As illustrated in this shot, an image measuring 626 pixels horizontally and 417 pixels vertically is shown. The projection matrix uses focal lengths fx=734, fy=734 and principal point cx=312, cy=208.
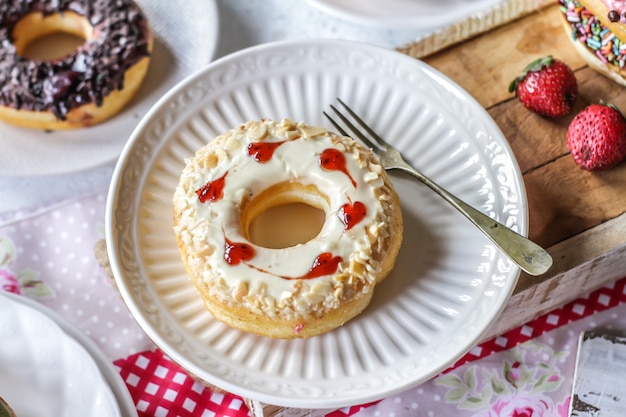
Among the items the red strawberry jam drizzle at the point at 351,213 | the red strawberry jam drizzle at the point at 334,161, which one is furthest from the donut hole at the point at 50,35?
the red strawberry jam drizzle at the point at 351,213

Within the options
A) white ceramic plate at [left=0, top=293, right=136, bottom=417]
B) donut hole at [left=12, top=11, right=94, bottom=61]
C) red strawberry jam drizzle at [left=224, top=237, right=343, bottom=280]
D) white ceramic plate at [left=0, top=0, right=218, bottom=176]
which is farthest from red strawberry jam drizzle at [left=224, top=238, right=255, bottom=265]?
donut hole at [left=12, top=11, right=94, bottom=61]

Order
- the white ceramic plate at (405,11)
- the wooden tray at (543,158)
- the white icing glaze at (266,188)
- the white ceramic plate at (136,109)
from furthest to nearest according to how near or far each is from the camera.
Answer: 1. the white ceramic plate at (405,11)
2. the white ceramic plate at (136,109)
3. the wooden tray at (543,158)
4. the white icing glaze at (266,188)

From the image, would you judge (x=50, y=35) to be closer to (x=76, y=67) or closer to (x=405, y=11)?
(x=76, y=67)

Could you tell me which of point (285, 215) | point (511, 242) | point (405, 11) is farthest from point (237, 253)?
point (405, 11)

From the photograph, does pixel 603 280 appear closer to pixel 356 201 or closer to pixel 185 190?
pixel 356 201

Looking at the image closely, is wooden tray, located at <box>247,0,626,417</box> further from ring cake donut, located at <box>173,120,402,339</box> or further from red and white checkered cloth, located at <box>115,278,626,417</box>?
ring cake donut, located at <box>173,120,402,339</box>

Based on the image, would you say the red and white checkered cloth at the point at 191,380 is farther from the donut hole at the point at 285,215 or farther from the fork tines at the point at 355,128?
the fork tines at the point at 355,128
